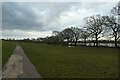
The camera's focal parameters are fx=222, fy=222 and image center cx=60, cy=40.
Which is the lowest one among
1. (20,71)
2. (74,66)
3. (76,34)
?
(74,66)

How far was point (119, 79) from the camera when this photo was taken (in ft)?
38.6

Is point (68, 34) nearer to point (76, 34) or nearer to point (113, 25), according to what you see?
point (76, 34)

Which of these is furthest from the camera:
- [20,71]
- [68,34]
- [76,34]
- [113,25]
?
[68,34]

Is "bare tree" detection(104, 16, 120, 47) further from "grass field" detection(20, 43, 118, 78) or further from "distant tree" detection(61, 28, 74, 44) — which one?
"distant tree" detection(61, 28, 74, 44)

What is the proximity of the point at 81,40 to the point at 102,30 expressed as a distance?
43234 mm

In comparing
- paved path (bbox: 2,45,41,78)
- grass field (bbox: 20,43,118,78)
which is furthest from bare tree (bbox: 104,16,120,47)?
paved path (bbox: 2,45,41,78)

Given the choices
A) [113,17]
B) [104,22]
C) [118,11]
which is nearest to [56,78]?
[118,11]

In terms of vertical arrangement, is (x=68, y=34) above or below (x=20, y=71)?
above

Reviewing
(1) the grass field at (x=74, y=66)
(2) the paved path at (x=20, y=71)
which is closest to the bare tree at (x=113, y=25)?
(1) the grass field at (x=74, y=66)

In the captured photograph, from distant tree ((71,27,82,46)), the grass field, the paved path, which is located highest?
distant tree ((71,27,82,46))

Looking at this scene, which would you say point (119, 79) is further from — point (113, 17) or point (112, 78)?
point (113, 17)

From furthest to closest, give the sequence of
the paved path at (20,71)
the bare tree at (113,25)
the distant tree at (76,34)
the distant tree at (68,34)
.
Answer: the distant tree at (68,34) → the distant tree at (76,34) → the bare tree at (113,25) → the paved path at (20,71)

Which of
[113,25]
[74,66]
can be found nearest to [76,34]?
[113,25]

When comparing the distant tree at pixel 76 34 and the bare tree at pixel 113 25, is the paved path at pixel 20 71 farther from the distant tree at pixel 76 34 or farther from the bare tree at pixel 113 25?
the distant tree at pixel 76 34
